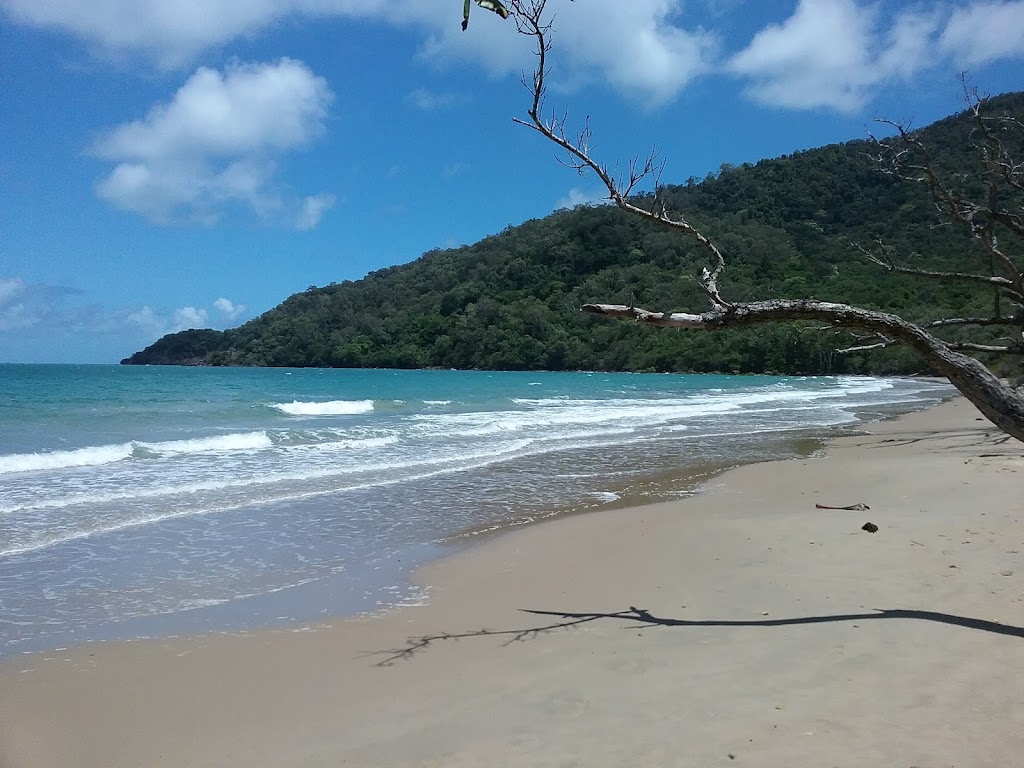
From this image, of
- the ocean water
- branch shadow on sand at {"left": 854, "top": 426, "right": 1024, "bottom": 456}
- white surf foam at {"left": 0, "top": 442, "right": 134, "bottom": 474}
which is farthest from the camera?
branch shadow on sand at {"left": 854, "top": 426, "right": 1024, "bottom": 456}

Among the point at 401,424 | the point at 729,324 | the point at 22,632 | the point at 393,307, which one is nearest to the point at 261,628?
the point at 22,632

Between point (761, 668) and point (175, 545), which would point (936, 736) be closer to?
point (761, 668)

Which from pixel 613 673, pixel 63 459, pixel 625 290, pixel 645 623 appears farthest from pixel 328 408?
pixel 625 290

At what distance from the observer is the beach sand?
3.23 metres

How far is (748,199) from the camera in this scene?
114375mm

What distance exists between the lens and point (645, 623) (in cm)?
492

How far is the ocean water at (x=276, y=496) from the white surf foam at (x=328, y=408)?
2934mm

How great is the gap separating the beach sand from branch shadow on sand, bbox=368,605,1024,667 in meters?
0.02

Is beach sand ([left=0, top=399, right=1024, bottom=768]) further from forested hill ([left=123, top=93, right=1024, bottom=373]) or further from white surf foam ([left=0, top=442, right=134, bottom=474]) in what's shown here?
forested hill ([left=123, top=93, right=1024, bottom=373])

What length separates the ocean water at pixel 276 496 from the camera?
19.9 feet

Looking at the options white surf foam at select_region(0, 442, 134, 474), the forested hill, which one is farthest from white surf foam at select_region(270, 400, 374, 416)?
the forested hill

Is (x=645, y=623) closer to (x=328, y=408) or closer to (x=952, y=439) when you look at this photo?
(x=952, y=439)

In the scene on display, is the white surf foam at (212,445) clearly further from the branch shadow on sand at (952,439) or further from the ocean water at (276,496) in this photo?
the branch shadow on sand at (952,439)

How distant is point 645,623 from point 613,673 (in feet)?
3.16
